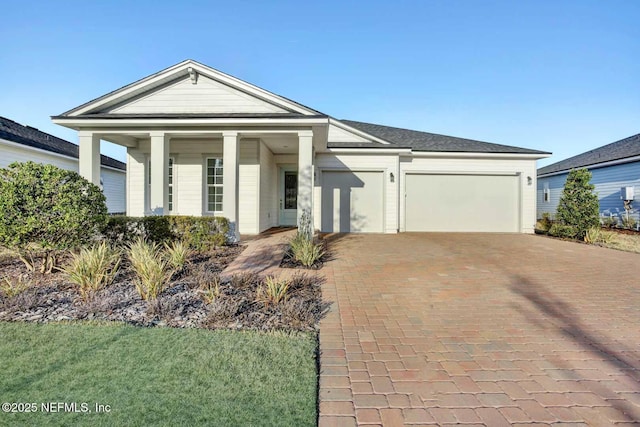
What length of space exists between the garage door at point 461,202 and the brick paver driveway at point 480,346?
257 inches

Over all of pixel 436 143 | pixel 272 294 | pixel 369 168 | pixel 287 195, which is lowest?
pixel 272 294

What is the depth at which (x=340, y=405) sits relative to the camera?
222cm

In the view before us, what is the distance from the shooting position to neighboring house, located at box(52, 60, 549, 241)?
9047 mm

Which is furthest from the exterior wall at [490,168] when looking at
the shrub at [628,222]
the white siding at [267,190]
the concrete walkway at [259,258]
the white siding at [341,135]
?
the concrete walkway at [259,258]

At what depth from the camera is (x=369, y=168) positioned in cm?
1221

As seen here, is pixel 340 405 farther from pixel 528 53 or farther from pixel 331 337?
pixel 528 53

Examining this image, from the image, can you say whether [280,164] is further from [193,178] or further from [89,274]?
[89,274]

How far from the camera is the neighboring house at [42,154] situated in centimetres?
1249

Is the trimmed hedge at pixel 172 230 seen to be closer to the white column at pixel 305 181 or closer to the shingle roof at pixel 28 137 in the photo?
the white column at pixel 305 181

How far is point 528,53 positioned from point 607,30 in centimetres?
237

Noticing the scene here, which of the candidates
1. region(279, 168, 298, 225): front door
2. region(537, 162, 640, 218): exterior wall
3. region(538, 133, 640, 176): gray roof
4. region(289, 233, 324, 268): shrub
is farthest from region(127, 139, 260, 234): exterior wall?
region(538, 133, 640, 176): gray roof

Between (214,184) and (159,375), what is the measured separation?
366 inches

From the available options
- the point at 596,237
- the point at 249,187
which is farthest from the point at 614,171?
the point at 249,187

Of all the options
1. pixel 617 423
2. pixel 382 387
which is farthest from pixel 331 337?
pixel 617 423
